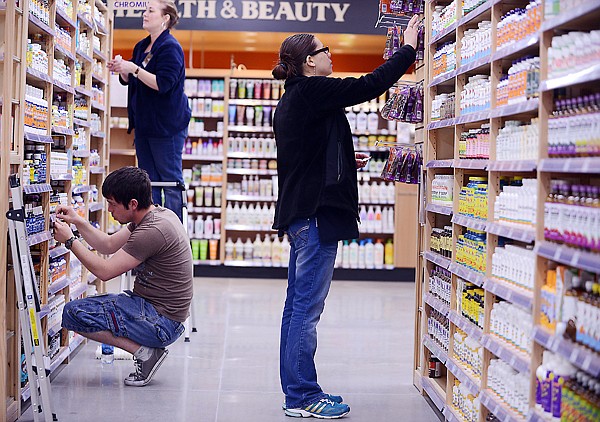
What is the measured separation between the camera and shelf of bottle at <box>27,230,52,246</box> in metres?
4.63

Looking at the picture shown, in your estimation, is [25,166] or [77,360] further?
[77,360]

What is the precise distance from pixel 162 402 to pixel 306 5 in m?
7.67

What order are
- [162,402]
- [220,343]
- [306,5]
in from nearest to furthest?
[162,402], [220,343], [306,5]

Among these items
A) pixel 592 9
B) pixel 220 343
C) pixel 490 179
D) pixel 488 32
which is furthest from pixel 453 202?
pixel 220 343

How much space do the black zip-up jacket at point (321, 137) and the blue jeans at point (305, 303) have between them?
119 mm

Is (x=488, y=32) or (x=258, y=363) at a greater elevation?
(x=488, y=32)

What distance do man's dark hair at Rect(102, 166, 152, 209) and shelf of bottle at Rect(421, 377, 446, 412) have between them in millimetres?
2015

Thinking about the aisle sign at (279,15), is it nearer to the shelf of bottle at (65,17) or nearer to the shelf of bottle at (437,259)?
the shelf of bottle at (65,17)

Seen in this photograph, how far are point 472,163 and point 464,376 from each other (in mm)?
1067

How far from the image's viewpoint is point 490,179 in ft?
13.1

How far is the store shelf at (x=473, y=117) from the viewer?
4030 millimetres

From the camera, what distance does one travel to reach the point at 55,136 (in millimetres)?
5797

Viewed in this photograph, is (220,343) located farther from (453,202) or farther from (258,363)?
(453,202)

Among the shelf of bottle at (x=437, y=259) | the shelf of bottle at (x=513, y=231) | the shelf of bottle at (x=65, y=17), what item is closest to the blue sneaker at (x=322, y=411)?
the shelf of bottle at (x=437, y=259)
